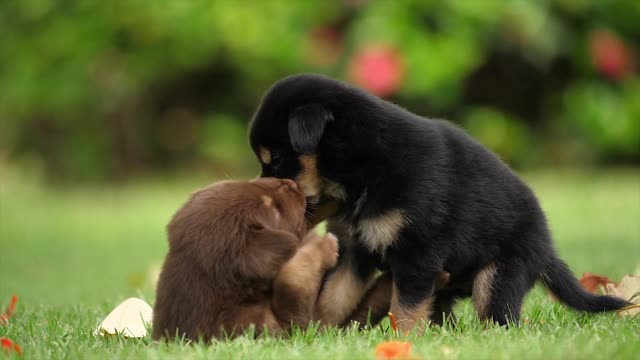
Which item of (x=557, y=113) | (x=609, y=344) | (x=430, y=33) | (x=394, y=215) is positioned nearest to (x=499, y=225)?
(x=394, y=215)

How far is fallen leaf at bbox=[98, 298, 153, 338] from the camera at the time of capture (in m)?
3.68

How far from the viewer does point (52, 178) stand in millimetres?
15625

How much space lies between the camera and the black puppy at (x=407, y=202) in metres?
3.64

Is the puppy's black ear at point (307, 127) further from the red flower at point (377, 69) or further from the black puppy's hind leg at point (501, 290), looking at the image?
the red flower at point (377, 69)

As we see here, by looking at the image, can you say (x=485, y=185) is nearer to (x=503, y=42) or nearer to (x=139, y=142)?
(x=503, y=42)

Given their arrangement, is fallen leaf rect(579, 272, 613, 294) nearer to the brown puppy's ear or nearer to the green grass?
the green grass

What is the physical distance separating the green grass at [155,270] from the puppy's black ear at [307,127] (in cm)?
74

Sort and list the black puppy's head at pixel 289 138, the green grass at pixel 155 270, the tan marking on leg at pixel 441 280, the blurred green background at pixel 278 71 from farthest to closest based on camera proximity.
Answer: the blurred green background at pixel 278 71 → the black puppy's head at pixel 289 138 → the tan marking on leg at pixel 441 280 → the green grass at pixel 155 270

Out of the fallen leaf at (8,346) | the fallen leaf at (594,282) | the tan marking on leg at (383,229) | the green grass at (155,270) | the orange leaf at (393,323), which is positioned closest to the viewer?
the green grass at (155,270)

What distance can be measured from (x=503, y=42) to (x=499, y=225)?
10185 millimetres

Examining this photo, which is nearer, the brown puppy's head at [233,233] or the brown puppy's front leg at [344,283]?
the brown puppy's head at [233,233]

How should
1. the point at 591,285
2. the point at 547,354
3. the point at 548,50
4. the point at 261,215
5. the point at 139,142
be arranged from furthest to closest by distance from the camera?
the point at 139,142, the point at 548,50, the point at 591,285, the point at 261,215, the point at 547,354

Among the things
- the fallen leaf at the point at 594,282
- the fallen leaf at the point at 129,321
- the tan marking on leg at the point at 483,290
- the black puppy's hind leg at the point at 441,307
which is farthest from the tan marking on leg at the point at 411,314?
the fallen leaf at the point at 594,282

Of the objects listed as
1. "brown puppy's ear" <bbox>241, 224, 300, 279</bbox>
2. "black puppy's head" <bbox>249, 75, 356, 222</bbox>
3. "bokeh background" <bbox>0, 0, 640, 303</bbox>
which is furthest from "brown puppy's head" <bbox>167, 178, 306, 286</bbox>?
"bokeh background" <bbox>0, 0, 640, 303</bbox>
